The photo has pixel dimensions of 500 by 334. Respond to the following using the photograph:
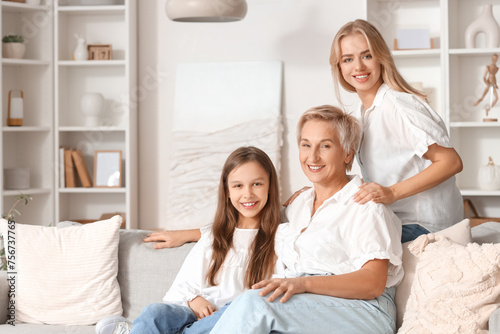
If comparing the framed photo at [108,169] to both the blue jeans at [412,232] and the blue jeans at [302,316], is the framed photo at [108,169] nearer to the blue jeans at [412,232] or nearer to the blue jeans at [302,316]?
the blue jeans at [412,232]

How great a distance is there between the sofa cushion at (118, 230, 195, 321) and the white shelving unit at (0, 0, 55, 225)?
1.97 meters

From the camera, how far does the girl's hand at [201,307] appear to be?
2.30 m

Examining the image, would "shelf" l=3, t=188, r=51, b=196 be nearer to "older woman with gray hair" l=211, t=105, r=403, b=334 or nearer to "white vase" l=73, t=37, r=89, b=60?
"white vase" l=73, t=37, r=89, b=60

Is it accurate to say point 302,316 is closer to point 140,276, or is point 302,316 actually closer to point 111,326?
point 111,326

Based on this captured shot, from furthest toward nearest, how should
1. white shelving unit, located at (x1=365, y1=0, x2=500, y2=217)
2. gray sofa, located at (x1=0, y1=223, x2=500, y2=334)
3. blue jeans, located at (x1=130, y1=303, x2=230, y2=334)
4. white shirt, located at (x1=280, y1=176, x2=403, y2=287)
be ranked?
1. white shelving unit, located at (x1=365, y1=0, x2=500, y2=217)
2. gray sofa, located at (x1=0, y1=223, x2=500, y2=334)
3. blue jeans, located at (x1=130, y1=303, x2=230, y2=334)
4. white shirt, located at (x1=280, y1=176, x2=403, y2=287)

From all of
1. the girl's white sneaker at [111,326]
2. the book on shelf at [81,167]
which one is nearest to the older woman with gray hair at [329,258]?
the girl's white sneaker at [111,326]

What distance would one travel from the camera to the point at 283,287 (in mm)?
1948

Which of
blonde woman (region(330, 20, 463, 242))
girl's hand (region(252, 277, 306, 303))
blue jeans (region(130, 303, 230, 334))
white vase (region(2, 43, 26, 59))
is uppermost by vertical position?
white vase (region(2, 43, 26, 59))

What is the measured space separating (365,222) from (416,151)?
364mm

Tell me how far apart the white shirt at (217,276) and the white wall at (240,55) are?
1.99 m

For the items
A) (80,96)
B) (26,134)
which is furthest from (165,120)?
(26,134)

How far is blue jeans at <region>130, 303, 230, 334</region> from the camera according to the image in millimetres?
2178

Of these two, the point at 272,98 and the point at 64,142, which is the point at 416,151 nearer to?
the point at 272,98

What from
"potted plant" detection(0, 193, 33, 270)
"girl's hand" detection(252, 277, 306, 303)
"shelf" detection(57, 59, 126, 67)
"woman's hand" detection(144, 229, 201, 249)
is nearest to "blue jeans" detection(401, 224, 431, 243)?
"girl's hand" detection(252, 277, 306, 303)
